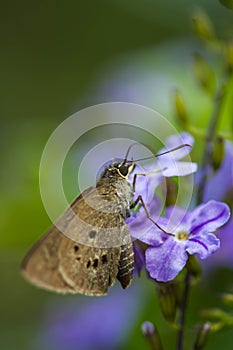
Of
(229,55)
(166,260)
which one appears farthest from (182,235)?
(229,55)

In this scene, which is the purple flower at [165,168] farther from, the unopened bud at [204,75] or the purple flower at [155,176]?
the unopened bud at [204,75]

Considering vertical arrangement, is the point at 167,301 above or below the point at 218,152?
below

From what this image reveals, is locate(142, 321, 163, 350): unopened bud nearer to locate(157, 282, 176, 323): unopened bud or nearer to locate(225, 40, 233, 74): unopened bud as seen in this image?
locate(157, 282, 176, 323): unopened bud

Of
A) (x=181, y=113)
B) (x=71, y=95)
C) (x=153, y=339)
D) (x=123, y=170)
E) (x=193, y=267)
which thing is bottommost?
(x=153, y=339)

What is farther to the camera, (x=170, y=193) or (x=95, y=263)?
(x=170, y=193)

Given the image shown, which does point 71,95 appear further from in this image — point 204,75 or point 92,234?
point 92,234

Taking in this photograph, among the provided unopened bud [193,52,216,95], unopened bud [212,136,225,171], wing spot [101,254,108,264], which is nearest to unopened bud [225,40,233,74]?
unopened bud [193,52,216,95]

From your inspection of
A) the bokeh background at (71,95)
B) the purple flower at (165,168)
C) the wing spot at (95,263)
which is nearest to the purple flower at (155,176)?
the purple flower at (165,168)
